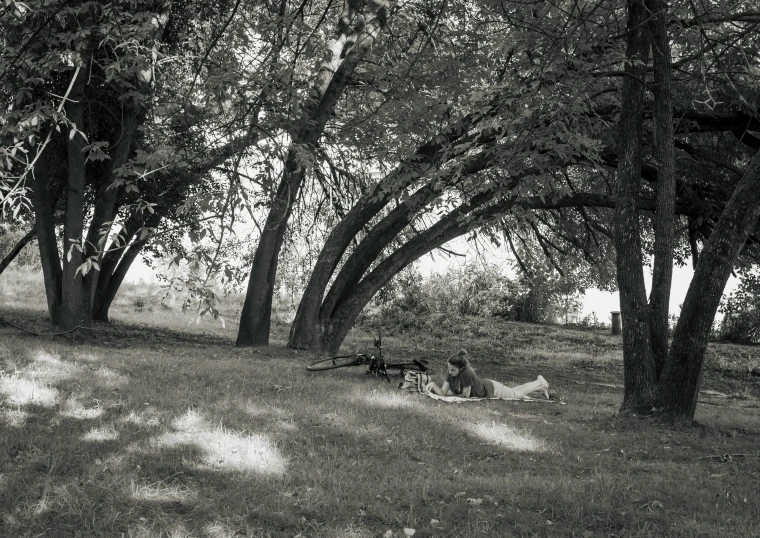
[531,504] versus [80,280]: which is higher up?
[80,280]

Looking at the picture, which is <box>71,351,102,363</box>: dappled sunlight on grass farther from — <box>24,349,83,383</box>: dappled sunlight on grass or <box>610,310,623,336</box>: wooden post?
<box>610,310,623,336</box>: wooden post

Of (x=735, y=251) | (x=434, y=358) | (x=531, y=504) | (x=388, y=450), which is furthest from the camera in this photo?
(x=434, y=358)

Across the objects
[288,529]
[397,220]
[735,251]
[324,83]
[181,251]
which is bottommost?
[288,529]

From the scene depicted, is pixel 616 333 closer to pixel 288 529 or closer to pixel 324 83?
pixel 324 83

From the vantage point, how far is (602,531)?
537cm

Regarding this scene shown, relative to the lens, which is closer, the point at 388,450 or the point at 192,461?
the point at 192,461

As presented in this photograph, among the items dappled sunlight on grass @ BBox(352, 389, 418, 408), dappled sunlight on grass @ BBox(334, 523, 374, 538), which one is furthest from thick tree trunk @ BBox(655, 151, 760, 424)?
dappled sunlight on grass @ BBox(334, 523, 374, 538)

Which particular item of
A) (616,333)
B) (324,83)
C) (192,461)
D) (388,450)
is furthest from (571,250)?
(192,461)

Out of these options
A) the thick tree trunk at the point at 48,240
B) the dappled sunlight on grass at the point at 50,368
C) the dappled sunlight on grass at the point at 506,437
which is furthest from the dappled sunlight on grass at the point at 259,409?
the thick tree trunk at the point at 48,240

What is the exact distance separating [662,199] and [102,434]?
23.9 feet

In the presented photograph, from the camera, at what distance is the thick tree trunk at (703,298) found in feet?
28.4

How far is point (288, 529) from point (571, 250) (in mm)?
18221

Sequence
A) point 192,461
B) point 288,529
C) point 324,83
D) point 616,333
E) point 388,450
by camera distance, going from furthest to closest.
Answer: point 616,333, point 324,83, point 388,450, point 192,461, point 288,529

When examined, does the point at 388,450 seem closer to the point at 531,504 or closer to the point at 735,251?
the point at 531,504
